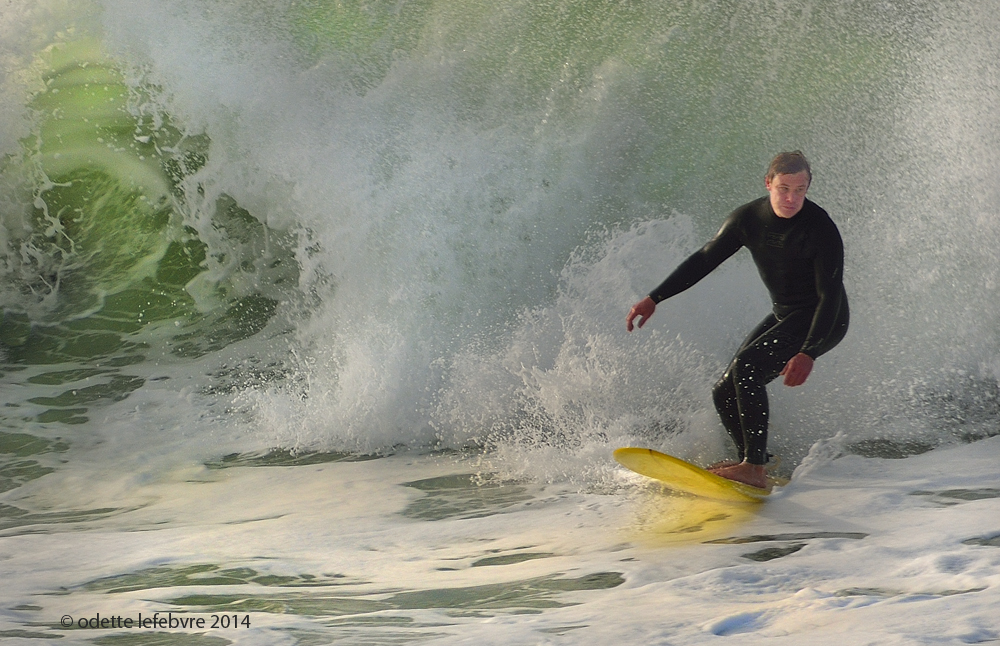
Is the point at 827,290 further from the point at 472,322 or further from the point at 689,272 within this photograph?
the point at 472,322

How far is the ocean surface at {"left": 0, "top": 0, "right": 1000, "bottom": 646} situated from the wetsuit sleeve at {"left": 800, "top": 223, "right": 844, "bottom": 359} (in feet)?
2.24

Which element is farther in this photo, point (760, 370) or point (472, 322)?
point (472, 322)

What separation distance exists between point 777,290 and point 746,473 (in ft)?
2.30

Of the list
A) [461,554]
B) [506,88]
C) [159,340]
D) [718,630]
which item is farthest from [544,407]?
[159,340]

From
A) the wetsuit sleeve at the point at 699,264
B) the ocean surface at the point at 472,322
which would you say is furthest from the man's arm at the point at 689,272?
the ocean surface at the point at 472,322

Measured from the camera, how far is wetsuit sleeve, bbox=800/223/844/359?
11.8 feet

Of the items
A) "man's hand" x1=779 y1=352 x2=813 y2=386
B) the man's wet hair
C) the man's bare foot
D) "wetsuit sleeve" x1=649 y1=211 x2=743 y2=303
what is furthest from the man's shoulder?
the man's bare foot

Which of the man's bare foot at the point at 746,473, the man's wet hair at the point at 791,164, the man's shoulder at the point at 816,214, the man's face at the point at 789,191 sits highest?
the man's wet hair at the point at 791,164

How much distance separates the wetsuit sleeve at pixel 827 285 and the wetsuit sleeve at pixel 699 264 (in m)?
0.35

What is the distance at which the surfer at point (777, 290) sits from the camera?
3.62 metres

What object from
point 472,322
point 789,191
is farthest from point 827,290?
point 472,322

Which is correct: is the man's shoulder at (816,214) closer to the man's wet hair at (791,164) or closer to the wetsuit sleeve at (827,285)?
the wetsuit sleeve at (827,285)

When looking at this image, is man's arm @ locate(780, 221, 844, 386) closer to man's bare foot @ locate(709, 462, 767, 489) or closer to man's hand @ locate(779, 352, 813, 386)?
man's hand @ locate(779, 352, 813, 386)

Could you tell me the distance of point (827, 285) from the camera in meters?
3.62
